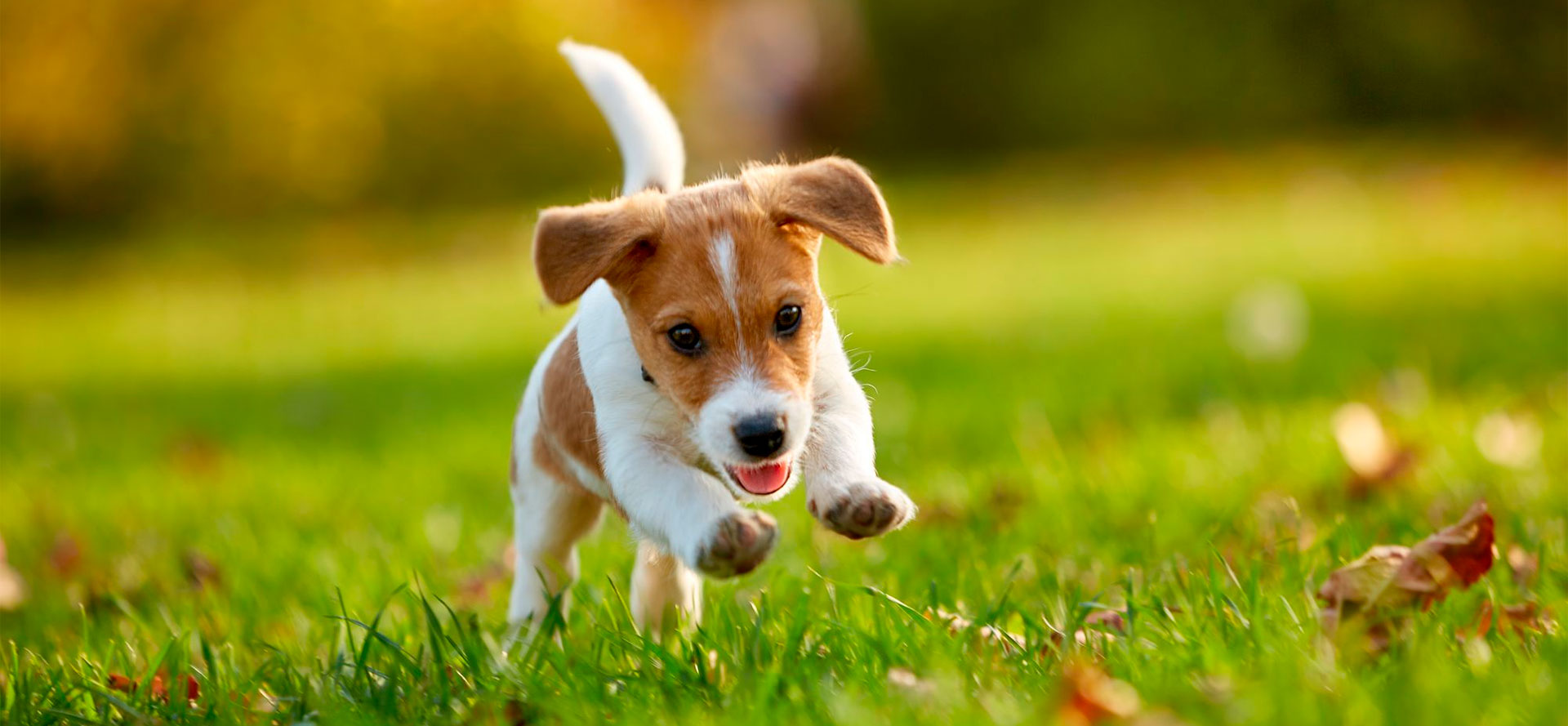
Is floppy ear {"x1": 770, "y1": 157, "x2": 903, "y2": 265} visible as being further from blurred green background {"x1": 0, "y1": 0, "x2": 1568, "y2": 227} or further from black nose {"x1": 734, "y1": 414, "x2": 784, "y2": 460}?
blurred green background {"x1": 0, "y1": 0, "x2": 1568, "y2": 227}

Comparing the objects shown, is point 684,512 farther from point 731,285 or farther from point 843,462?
point 731,285

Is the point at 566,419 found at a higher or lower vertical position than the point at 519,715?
higher

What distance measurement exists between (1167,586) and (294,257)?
1667 centimetres

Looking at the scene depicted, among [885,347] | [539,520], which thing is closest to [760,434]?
[539,520]

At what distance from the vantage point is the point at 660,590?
3227 mm

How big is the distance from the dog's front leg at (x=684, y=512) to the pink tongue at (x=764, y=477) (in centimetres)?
4

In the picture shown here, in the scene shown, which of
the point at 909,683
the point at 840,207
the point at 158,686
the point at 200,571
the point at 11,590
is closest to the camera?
the point at 909,683

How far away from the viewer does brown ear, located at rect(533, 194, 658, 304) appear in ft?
8.79

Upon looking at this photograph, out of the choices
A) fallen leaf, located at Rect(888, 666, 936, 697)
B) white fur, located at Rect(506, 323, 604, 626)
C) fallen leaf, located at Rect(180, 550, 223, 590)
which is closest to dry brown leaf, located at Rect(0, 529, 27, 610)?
fallen leaf, located at Rect(180, 550, 223, 590)

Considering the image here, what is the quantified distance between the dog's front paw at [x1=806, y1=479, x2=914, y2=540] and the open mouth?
12 cm

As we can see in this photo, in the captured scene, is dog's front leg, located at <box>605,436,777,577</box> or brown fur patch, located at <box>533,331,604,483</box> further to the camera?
brown fur patch, located at <box>533,331,604,483</box>

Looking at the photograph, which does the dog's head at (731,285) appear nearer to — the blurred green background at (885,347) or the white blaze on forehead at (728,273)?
the white blaze on forehead at (728,273)

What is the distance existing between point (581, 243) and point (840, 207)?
505 millimetres

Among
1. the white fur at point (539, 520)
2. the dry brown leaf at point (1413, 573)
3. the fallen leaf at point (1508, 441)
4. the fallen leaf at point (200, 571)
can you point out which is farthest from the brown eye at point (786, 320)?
the fallen leaf at point (1508, 441)
